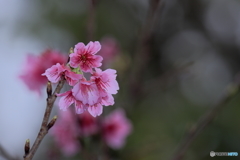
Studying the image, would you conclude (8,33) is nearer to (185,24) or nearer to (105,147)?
(105,147)

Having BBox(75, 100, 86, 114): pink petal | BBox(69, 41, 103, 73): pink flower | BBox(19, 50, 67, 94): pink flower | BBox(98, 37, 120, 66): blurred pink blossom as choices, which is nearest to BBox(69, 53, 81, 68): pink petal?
BBox(69, 41, 103, 73): pink flower

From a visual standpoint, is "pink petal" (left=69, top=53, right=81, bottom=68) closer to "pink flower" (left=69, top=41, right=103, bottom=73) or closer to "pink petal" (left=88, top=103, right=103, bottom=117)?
"pink flower" (left=69, top=41, right=103, bottom=73)

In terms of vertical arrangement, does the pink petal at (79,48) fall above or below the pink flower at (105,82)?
above

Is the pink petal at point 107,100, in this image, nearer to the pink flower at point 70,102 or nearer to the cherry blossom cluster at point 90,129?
the pink flower at point 70,102

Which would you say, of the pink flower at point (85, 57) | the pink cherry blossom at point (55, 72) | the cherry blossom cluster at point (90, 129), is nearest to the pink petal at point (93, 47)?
the pink flower at point (85, 57)

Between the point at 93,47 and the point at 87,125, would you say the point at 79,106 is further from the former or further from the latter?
the point at 87,125

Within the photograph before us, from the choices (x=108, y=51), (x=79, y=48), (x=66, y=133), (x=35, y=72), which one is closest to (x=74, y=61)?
(x=79, y=48)
